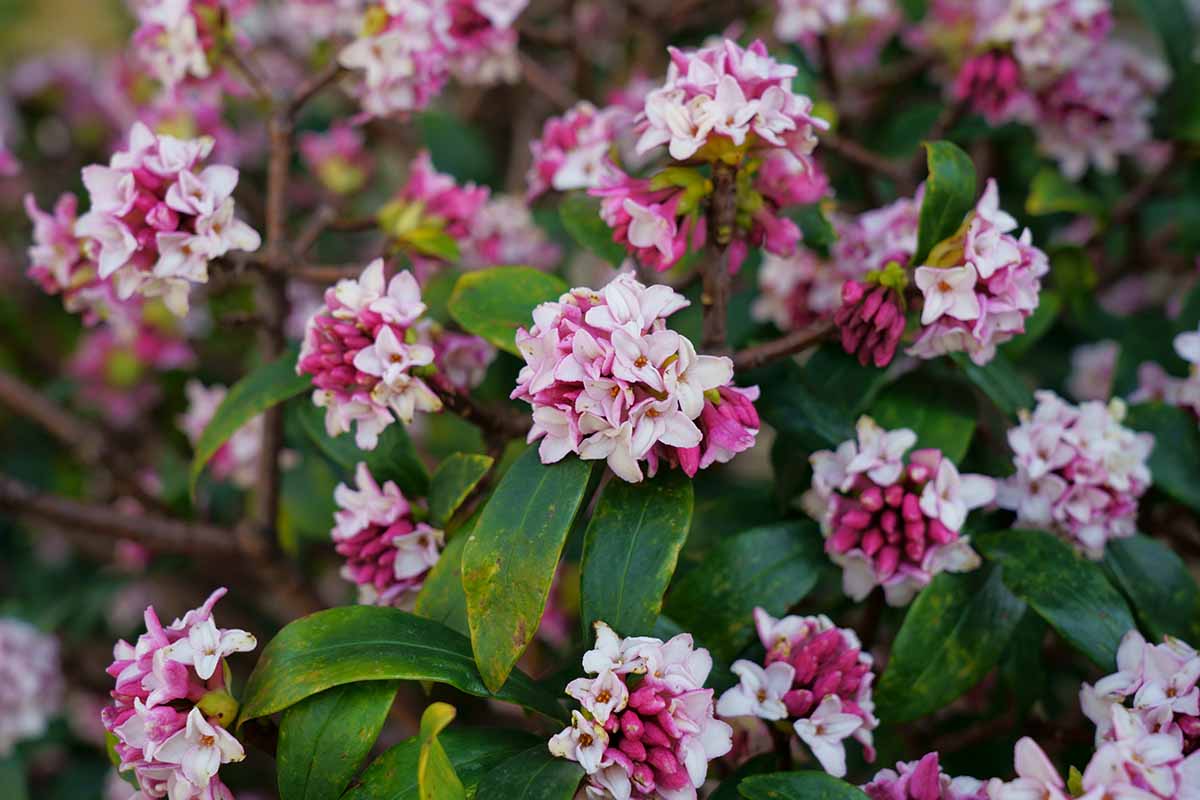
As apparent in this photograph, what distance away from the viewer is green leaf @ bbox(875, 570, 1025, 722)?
804 mm

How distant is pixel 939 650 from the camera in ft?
2.66

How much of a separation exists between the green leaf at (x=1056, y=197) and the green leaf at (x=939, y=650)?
52 cm

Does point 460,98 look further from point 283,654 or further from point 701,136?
point 283,654

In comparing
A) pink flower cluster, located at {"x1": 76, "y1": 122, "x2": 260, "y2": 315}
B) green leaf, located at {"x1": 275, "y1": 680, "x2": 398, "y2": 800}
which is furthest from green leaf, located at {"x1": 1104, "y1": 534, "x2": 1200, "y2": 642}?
pink flower cluster, located at {"x1": 76, "y1": 122, "x2": 260, "y2": 315}

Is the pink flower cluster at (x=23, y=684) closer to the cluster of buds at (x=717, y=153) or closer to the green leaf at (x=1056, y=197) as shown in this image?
the cluster of buds at (x=717, y=153)

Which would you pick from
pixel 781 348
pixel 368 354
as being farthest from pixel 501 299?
pixel 781 348

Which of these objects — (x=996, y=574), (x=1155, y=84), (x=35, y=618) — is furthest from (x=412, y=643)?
(x=1155, y=84)

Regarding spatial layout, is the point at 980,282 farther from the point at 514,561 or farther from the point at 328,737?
the point at 328,737

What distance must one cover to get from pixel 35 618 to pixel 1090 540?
129 cm

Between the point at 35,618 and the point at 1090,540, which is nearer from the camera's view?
the point at 1090,540

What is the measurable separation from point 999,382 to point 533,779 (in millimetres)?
527

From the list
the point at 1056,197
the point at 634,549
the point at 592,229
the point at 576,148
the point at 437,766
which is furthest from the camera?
the point at 1056,197

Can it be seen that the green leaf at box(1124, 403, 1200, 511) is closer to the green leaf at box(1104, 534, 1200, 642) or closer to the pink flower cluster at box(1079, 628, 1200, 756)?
the green leaf at box(1104, 534, 1200, 642)

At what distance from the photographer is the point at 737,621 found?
818mm
